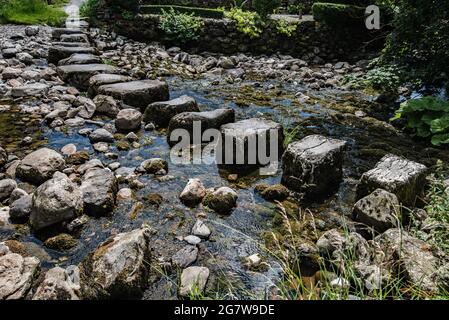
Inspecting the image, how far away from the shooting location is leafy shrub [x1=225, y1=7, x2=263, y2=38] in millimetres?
12766

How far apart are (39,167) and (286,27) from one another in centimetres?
1123

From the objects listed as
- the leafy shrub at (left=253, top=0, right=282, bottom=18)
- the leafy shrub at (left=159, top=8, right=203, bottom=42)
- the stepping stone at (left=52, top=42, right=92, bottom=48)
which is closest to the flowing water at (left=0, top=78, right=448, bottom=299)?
the stepping stone at (left=52, top=42, right=92, bottom=48)

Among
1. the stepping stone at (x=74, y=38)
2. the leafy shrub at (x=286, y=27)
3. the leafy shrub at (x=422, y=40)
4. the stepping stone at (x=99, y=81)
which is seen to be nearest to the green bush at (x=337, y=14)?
the leafy shrub at (x=286, y=27)

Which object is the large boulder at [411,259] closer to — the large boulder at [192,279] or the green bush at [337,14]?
the large boulder at [192,279]

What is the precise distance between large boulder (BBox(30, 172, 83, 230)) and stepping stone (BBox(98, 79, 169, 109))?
338 centimetres

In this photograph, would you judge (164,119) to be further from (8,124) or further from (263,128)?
(8,124)

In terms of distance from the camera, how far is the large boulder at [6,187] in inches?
147

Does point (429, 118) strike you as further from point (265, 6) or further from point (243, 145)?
point (265, 6)

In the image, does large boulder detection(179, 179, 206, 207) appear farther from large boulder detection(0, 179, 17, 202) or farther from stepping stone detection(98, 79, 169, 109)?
stepping stone detection(98, 79, 169, 109)

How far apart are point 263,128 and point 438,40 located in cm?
504

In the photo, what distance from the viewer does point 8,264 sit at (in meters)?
2.63

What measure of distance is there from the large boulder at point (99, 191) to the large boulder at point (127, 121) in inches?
69.3

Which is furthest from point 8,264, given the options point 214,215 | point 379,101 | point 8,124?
point 379,101

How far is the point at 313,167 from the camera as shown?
4.24 metres
